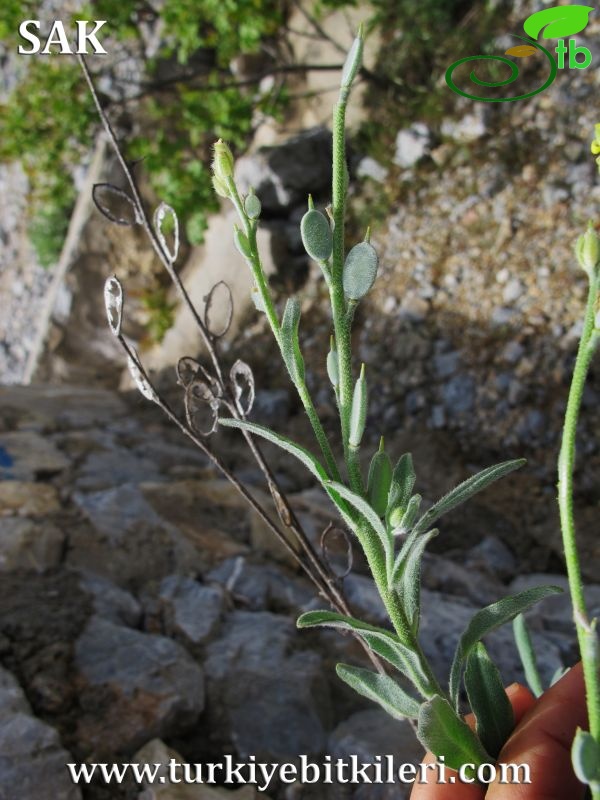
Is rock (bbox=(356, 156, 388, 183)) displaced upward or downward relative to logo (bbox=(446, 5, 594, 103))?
upward

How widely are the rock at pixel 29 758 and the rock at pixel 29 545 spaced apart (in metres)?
0.47

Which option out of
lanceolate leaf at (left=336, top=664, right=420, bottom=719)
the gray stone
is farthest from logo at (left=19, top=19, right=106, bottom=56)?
the gray stone

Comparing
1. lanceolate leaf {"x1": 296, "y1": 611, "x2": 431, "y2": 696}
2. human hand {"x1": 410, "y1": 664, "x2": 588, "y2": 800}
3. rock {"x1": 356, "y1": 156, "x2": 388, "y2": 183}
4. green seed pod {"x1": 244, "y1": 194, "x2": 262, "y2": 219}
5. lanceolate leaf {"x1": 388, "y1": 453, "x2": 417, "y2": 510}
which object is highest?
rock {"x1": 356, "y1": 156, "x2": 388, "y2": 183}

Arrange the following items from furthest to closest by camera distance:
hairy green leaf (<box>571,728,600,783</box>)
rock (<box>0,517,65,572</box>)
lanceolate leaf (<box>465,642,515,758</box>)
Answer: rock (<box>0,517,65,572</box>) → lanceolate leaf (<box>465,642,515,758</box>) → hairy green leaf (<box>571,728,600,783</box>)

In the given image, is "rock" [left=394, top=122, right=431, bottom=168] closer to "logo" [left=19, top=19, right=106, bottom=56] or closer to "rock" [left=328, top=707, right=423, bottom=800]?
"logo" [left=19, top=19, right=106, bottom=56]

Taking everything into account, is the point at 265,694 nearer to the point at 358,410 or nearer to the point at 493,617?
Answer: the point at 493,617

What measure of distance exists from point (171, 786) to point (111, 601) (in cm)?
55

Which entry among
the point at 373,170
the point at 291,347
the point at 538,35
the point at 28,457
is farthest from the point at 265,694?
the point at 373,170

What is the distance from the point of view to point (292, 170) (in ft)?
11.7

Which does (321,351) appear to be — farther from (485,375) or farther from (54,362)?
(54,362)

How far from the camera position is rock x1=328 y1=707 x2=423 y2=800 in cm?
128

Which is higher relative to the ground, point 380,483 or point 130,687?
point 380,483

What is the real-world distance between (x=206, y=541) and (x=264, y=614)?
0.34 meters

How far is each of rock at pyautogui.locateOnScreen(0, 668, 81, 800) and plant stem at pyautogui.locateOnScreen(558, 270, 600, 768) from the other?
917mm
